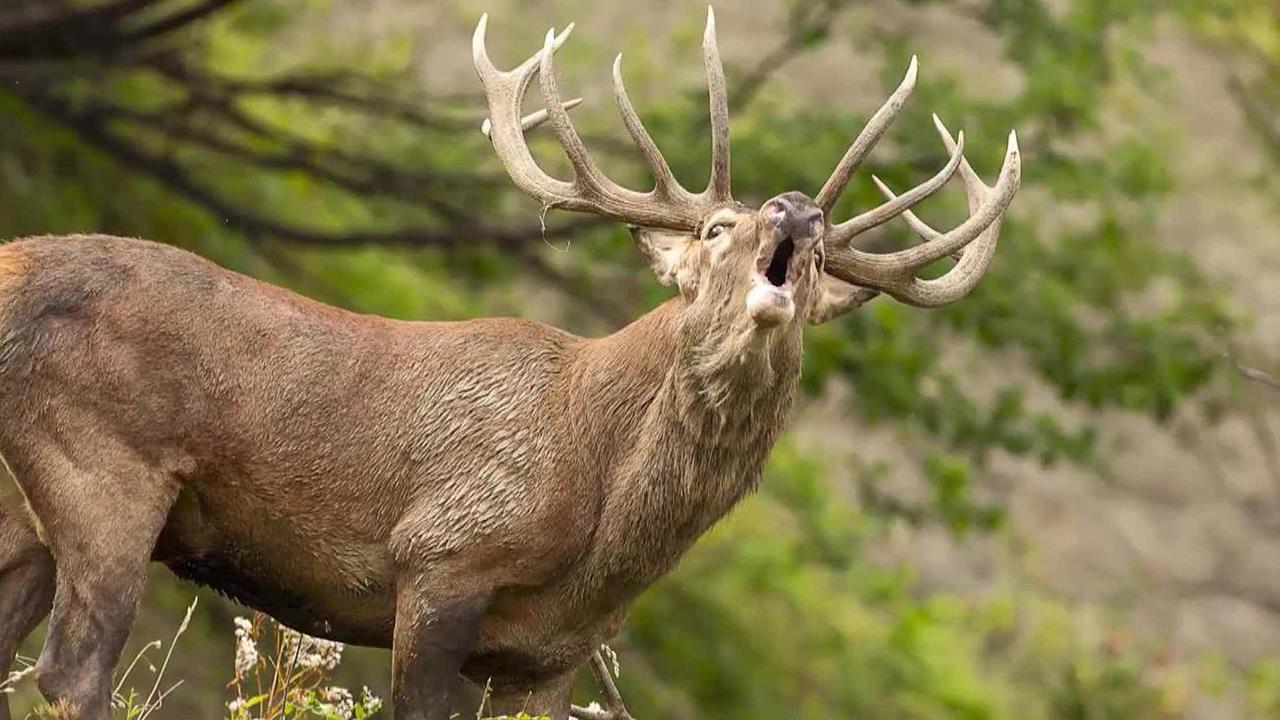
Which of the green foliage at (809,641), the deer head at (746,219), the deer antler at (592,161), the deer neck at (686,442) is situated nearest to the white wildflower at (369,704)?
the deer neck at (686,442)

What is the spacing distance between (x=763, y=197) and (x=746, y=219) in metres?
6.54

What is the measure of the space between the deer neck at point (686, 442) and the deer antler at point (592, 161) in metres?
0.35

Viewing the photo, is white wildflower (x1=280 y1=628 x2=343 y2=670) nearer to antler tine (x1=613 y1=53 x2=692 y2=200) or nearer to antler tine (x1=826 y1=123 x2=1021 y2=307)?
antler tine (x1=613 y1=53 x2=692 y2=200)

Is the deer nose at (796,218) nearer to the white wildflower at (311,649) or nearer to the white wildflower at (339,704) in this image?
the white wildflower at (339,704)

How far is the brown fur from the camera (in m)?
6.36

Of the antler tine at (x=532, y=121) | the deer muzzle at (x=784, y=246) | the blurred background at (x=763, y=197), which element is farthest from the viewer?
the blurred background at (x=763, y=197)

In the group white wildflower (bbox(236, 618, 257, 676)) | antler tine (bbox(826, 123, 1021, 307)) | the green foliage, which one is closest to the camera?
white wildflower (bbox(236, 618, 257, 676))

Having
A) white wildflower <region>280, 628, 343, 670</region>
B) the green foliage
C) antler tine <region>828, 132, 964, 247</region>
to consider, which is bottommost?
the green foliage

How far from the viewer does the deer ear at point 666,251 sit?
270 inches

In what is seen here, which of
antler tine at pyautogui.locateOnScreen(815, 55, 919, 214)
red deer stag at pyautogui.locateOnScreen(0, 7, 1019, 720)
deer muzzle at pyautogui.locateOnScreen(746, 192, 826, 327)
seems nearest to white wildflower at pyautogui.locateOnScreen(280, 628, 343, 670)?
red deer stag at pyautogui.locateOnScreen(0, 7, 1019, 720)

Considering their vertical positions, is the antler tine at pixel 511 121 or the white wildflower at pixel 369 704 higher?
the antler tine at pixel 511 121

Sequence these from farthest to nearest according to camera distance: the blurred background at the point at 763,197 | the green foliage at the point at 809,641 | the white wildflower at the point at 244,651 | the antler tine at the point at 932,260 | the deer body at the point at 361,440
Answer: the green foliage at the point at 809,641 < the blurred background at the point at 763,197 < the antler tine at the point at 932,260 < the white wildflower at the point at 244,651 < the deer body at the point at 361,440

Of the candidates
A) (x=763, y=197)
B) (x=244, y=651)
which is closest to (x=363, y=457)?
(x=244, y=651)

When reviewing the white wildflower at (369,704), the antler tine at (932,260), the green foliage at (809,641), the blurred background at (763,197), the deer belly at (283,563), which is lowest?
the green foliage at (809,641)
